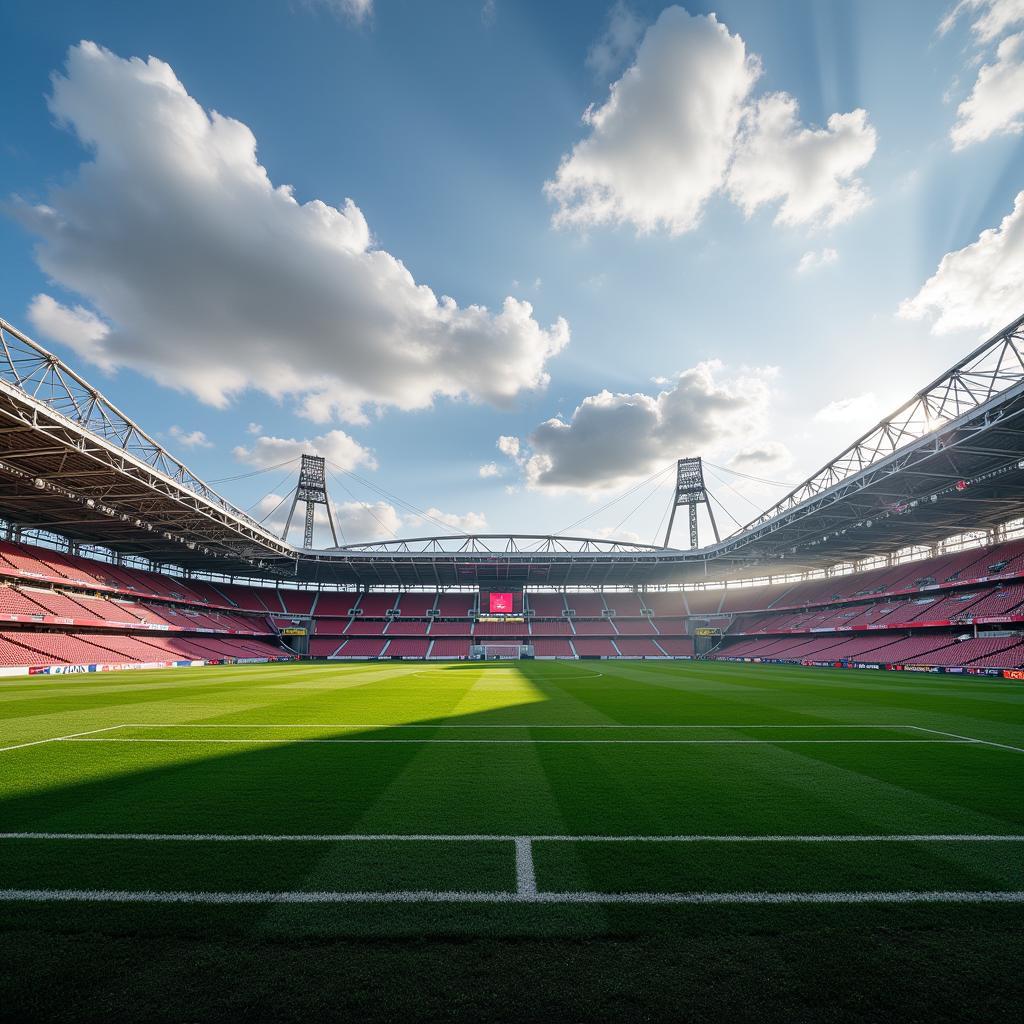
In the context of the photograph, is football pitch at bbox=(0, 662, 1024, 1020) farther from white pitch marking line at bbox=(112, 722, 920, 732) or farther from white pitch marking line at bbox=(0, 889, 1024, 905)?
white pitch marking line at bbox=(112, 722, 920, 732)

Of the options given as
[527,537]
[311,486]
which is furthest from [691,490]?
[311,486]

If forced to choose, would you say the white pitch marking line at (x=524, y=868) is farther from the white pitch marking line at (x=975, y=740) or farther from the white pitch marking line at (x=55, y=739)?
the white pitch marking line at (x=975, y=740)

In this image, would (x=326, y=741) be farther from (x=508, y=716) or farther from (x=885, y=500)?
(x=885, y=500)

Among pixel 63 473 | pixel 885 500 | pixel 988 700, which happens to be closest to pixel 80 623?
pixel 63 473

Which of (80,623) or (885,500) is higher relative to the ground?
(885,500)

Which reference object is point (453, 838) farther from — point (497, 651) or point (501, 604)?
point (501, 604)

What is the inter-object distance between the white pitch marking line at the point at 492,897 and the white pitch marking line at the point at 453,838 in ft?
3.64

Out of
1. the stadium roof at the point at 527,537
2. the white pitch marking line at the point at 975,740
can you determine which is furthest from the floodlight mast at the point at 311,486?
the white pitch marking line at the point at 975,740

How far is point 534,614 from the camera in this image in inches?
2867

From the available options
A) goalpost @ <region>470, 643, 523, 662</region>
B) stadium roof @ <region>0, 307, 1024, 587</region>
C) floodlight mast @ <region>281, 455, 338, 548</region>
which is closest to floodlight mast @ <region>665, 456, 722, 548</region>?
stadium roof @ <region>0, 307, 1024, 587</region>

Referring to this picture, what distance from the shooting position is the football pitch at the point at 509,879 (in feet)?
9.84

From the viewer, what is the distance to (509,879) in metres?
4.50

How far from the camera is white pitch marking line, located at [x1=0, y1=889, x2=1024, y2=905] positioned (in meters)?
4.07

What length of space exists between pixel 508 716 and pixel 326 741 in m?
5.31
